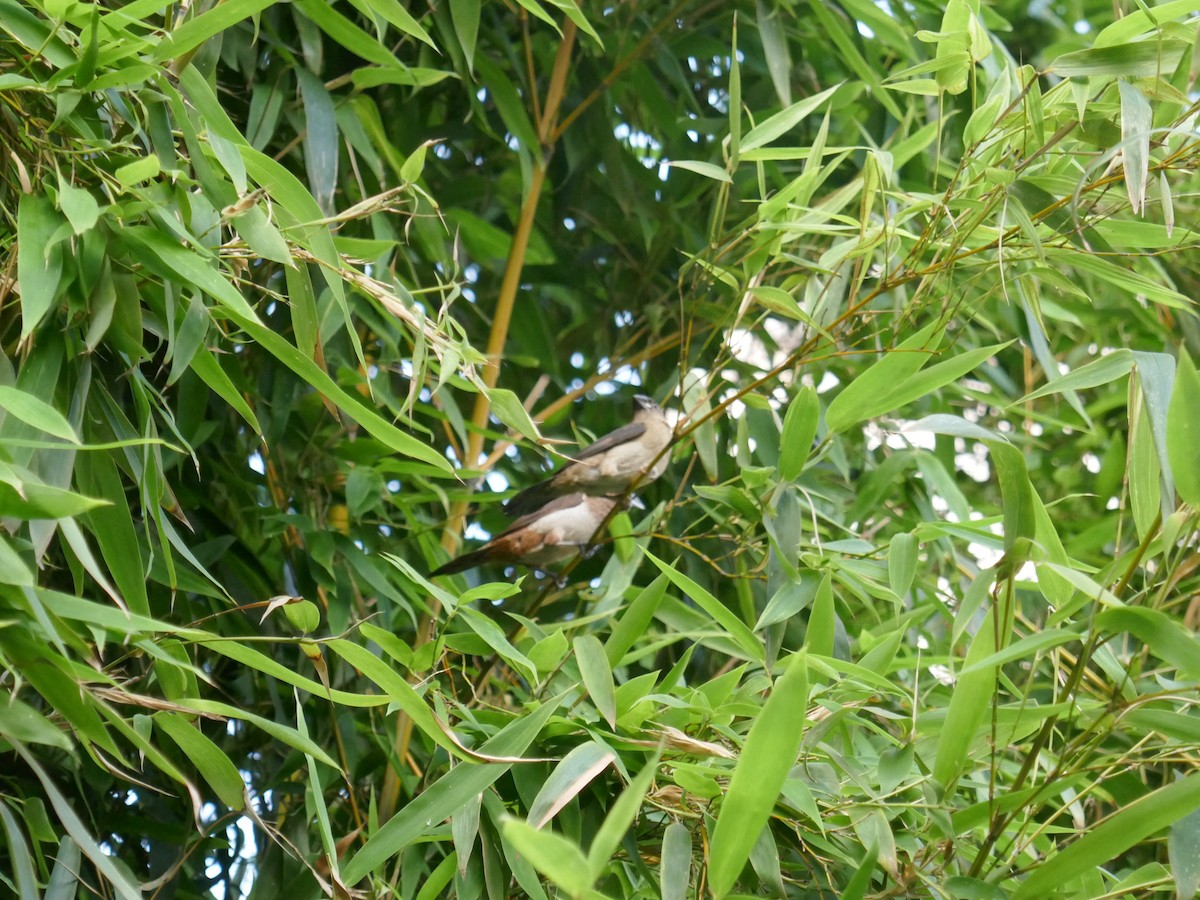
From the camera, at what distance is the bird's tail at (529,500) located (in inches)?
66.6

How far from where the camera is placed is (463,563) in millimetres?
1602

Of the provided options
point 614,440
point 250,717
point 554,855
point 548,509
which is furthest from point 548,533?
point 554,855

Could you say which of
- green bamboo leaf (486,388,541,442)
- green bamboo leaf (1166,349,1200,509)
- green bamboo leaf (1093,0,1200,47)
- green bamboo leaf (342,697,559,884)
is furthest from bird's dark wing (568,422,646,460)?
green bamboo leaf (1166,349,1200,509)

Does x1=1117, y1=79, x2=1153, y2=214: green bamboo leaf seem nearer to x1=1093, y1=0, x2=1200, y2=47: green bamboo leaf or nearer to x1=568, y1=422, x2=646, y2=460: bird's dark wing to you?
x1=1093, y1=0, x2=1200, y2=47: green bamboo leaf

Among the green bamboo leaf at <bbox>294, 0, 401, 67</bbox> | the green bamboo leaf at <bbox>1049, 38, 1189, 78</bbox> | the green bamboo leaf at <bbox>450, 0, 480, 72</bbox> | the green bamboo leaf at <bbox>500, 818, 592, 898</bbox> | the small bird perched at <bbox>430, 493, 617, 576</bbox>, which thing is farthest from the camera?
the small bird perched at <bbox>430, 493, 617, 576</bbox>

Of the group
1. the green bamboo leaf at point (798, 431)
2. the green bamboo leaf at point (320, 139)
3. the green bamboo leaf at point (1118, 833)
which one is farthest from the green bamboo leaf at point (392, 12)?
the green bamboo leaf at point (1118, 833)

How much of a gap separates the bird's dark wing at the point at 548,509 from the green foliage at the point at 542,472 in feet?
0.27

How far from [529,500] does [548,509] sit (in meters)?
0.03

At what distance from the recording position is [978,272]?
1.23 m

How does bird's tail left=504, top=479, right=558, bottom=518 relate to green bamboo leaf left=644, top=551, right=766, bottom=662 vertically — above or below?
below

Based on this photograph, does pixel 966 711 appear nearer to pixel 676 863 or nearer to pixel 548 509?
pixel 676 863

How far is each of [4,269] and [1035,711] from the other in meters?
0.94

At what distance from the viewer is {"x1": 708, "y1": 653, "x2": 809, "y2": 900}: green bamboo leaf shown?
0.89m

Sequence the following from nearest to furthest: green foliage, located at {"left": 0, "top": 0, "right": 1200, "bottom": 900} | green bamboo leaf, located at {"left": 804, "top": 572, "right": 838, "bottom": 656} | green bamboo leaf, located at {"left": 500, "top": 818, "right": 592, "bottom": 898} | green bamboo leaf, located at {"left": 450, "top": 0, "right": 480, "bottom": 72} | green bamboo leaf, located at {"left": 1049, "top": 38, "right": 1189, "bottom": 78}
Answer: green bamboo leaf, located at {"left": 500, "top": 818, "right": 592, "bottom": 898}
green foliage, located at {"left": 0, "top": 0, "right": 1200, "bottom": 900}
green bamboo leaf, located at {"left": 1049, "top": 38, "right": 1189, "bottom": 78}
green bamboo leaf, located at {"left": 804, "top": 572, "right": 838, "bottom": 656}
green bamboo leaf, located at {"left": 450, "top": 0, "right": 480, "bottom": 72}
